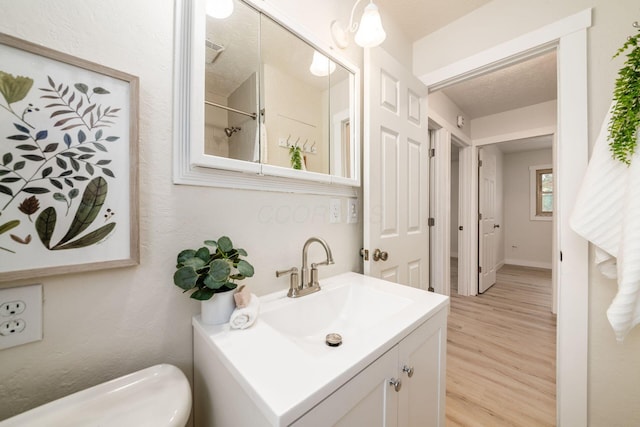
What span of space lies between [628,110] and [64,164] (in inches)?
73.8

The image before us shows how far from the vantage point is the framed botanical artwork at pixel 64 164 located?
52 centimetres

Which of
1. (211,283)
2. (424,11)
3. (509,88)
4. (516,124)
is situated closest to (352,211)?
(211,283)

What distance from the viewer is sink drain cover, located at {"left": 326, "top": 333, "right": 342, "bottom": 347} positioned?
85 cm

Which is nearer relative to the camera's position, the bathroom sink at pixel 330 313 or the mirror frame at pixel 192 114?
the mirror frame at pixel 192 114

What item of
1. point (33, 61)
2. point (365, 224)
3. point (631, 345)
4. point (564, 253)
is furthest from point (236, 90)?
point (631, 345)

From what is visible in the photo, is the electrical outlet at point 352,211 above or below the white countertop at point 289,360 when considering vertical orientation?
above

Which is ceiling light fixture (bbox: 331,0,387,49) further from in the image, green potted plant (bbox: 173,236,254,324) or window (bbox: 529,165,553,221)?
window (bbox: 529,165,553,221)

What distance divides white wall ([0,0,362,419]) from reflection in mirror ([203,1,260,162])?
0.39ft

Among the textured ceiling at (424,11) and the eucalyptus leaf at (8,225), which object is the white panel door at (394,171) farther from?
the eucalyptus leaf at (8,225)

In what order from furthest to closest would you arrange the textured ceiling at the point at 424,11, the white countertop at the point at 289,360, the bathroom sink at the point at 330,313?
the textured ceiling at the point at 424,11
the bathroom sink at the point at 330,313
the white countertop at the point at 289,360

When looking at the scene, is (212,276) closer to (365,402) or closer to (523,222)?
(365,402)

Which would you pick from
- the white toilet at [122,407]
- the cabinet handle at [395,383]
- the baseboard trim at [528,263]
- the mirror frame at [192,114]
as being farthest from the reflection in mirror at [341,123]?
the baseboard trim at [528,263]

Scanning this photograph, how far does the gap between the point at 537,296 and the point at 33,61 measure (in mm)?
4813

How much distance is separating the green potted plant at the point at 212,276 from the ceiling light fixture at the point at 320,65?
3.12 ft
